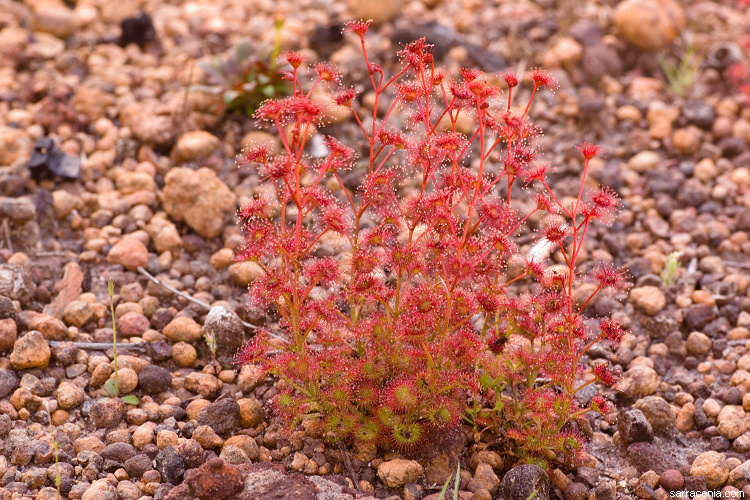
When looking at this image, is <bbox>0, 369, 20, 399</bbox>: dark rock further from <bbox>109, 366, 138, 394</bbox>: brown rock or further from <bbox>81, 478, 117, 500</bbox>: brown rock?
<bbox>81, 478, 117, 500</bbox>: brown rock

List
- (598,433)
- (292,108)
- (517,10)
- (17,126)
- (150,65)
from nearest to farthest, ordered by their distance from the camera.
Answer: (292,108), (598,433), (17,126), (150,65), (517,10)

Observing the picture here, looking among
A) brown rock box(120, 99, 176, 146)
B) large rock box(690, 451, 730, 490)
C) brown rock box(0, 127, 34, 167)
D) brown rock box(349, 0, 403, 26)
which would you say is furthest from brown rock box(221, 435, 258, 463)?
brown rock box(349, 0, 403, 26)

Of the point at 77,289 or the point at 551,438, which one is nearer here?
the point at 551,438

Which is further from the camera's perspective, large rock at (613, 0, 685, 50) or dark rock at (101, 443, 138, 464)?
large rock at (613, 0, 685, 50)

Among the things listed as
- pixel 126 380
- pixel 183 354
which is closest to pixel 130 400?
pixel 126 380

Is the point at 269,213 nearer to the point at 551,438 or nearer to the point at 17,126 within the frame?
the point at 551,438

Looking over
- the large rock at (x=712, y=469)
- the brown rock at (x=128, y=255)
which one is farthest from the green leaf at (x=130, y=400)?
the large rock at (x=712, y=469)

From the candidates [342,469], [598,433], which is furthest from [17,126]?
[598,433]

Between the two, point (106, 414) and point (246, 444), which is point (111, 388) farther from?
point (246, 444)

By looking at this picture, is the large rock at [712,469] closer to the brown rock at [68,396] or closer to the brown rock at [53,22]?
the brown rock at [68,396]
